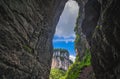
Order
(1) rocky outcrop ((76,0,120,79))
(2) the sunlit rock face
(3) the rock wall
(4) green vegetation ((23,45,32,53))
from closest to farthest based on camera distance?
(3) the rock wall < (1) rocky outcrop ((76,0,120,79)) < (4) green vegetation ((23,45,32,53)) < (2) the sunlit rock face

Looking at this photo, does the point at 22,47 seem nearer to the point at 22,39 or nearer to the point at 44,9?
the point at 22,39

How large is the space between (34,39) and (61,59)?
10478cm

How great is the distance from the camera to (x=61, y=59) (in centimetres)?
12431

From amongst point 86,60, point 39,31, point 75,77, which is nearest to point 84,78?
point 75,77

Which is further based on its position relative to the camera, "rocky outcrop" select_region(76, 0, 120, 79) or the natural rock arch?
"rocky outcrop" select_region(76, 0, 120, 79)

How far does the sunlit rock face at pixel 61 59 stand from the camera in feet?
394

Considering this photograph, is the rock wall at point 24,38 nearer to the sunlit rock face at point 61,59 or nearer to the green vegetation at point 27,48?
the green vegetation at point 27,48

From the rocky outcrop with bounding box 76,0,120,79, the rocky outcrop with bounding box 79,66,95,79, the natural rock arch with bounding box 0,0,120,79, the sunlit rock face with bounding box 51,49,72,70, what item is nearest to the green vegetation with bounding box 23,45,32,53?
the natural rock arch with bounding box 0,0,120,79

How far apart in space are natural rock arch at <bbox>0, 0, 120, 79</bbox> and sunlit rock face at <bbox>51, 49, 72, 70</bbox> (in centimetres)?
9640

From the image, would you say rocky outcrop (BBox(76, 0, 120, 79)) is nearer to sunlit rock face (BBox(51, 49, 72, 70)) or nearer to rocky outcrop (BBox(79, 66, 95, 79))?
rocky outcrop (BBox(79, 66, 95, 79))

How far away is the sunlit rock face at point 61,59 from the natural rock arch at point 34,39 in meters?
96.4

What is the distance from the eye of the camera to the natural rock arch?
15.5 metres

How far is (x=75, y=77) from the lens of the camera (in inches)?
1487

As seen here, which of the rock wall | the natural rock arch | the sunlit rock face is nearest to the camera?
the rock wall
